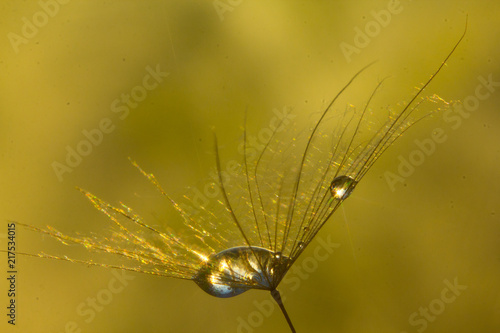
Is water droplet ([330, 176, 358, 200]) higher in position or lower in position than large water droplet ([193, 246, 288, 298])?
higher

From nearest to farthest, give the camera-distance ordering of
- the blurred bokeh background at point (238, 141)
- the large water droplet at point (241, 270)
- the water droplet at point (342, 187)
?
1. the large water droplet at point (241, 270)
2. the water droplet at point (342, 187)
3. the blurred bokeh background at point (238, 141)

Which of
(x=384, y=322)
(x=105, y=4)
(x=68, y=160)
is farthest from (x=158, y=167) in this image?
(x=384, y=322)

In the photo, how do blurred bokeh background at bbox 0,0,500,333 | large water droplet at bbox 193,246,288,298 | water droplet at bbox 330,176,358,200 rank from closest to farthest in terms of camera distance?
large water droplet at bbox 193,246,288,298, water droplet at bbox 330,176,358,200, blurred bokeh background at bbox 0,0,500,333

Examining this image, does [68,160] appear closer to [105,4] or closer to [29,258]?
[29,258]

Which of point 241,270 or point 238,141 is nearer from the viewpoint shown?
point 241,270

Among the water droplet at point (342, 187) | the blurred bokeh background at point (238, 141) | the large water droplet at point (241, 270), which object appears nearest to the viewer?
the large water droplet at point (241, 270)

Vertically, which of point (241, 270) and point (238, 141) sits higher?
point (238, 141)
